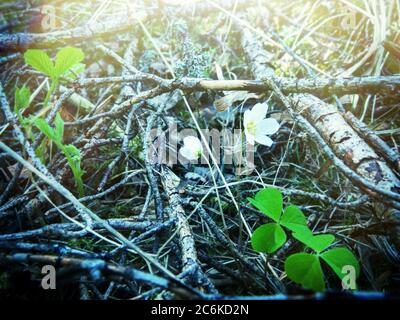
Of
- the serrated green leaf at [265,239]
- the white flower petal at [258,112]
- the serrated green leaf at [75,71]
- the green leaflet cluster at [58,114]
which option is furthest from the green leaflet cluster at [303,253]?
the serrated green leaf at [75,71]

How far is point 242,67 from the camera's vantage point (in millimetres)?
2555

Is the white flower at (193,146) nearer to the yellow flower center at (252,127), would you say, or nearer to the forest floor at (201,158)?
the forest floor at (201,158)

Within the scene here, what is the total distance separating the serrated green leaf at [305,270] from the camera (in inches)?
48.4

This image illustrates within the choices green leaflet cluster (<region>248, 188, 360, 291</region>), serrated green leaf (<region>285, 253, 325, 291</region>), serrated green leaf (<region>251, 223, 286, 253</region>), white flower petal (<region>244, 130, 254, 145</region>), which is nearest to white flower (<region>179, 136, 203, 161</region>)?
white flower petal (<region>244, 130, 254, 145</region>)

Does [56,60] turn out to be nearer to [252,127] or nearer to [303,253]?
[252,127]

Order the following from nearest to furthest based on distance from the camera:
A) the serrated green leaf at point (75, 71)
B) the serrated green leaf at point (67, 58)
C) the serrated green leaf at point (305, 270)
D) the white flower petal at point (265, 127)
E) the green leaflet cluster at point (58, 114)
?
1. the serrated green leaf at point (305, 270)
2. the green leaflet cluster at point (58, 114)
3. the serrated green leaf at point (67, 58)
4. the white flower petal at point (265, 127)
5. the serrated green leaf at point (75, 71)

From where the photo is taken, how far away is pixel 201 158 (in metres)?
1.96

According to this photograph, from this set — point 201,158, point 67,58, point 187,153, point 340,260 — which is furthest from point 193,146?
point 340,260

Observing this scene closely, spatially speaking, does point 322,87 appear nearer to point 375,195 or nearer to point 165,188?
point 375,195

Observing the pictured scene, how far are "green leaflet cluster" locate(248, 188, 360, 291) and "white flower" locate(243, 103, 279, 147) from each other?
38cm

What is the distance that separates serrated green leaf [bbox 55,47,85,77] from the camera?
5.28 ft

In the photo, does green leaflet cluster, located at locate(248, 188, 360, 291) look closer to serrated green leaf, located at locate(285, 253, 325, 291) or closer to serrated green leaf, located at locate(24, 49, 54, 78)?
serrated green leaf, located at locate(285, 253, 325, 291)

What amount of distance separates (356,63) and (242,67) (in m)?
0.82
